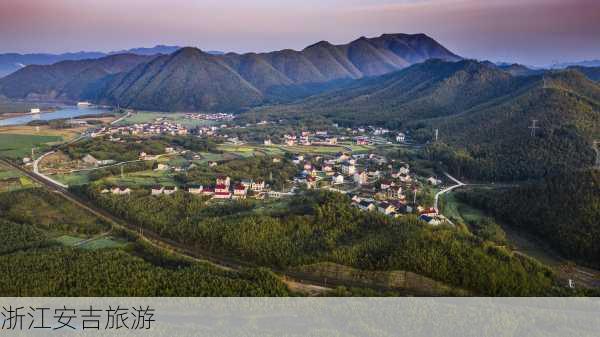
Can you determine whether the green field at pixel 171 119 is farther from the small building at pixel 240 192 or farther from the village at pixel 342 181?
the small building at pixel 240 192

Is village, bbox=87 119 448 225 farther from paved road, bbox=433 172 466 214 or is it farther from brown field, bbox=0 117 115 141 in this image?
brown field, bbox=0 117 115 141

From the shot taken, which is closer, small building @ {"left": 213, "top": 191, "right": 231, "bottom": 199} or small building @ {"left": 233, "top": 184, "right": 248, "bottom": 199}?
small building @ {"left": 213, "top": 191, "right": 231, "bottom": 199}

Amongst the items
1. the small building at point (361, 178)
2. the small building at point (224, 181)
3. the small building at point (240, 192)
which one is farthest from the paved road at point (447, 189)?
the small building at point (224, 181)

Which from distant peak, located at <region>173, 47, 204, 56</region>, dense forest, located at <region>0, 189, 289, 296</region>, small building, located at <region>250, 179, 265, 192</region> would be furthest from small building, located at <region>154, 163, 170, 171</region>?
distant peak, located at <region>173, 47, 204, 56</region>
